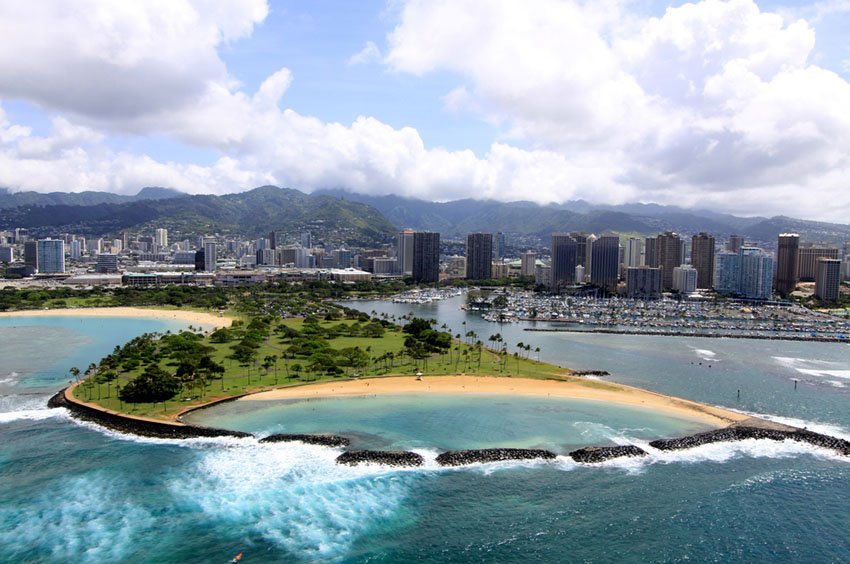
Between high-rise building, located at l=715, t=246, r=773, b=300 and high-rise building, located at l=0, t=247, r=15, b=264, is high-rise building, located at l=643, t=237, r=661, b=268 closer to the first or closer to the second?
high-rise building, located at l=715, t=246, r=773, b=300

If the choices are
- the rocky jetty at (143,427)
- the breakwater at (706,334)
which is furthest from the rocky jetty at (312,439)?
the breakwater at (706,334)

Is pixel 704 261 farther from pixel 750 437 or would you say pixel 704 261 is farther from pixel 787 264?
pixel 750 437

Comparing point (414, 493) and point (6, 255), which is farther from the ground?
point (6, 255)

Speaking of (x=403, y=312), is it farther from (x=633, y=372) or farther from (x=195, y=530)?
(x=195, y=530)

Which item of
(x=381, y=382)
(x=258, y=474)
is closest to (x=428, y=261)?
(x=381, y=382)

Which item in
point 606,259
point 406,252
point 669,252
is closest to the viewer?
point 606,259

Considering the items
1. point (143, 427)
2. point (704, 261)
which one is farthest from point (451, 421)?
point (704, 261)

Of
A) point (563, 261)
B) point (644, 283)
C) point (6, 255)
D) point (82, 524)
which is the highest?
point (563, 261)

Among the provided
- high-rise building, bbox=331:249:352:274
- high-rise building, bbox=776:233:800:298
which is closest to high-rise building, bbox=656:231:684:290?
high-rise building, bbox=776:233:800:298
